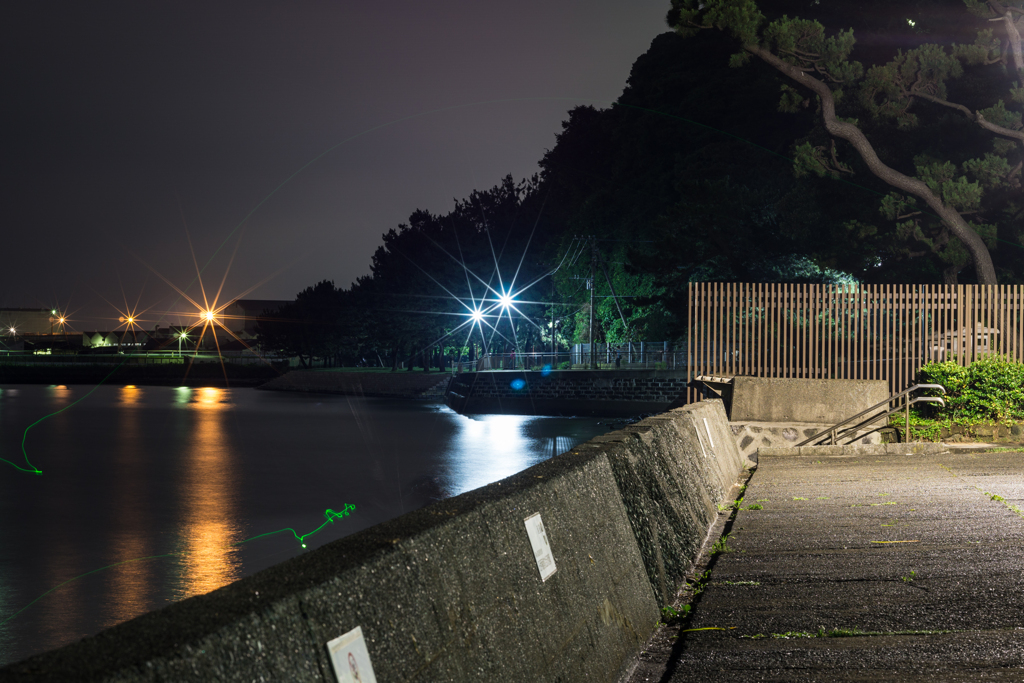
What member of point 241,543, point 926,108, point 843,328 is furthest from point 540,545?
point 926,108

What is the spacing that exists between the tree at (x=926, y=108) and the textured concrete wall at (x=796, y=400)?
1311cm

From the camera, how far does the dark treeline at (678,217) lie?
88.8 ft

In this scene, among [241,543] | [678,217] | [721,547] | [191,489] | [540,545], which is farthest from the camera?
[678,217]

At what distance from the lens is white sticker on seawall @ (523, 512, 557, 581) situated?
11.2ft

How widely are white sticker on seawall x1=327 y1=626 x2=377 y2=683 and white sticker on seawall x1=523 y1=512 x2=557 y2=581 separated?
123cm

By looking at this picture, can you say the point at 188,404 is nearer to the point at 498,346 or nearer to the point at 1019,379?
the point at 498,346

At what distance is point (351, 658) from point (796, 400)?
1215 cm

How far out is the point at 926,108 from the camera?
2731 cm

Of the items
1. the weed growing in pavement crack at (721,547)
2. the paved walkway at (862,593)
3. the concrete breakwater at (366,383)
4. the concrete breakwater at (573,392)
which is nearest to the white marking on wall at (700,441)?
the paved walkway at (862,593)

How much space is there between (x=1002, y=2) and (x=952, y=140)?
13.3 feet

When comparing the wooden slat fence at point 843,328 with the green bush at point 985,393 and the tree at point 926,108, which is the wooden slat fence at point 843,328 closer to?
the green bush at point 985,393

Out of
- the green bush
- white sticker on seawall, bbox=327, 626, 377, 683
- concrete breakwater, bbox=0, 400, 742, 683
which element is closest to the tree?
the green bush

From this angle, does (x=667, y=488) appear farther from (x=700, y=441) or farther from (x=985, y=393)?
(x=985, y=393)

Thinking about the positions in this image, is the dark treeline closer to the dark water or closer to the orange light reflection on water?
the dark water
